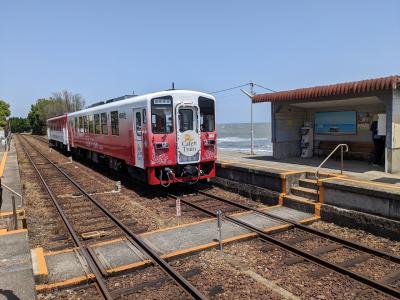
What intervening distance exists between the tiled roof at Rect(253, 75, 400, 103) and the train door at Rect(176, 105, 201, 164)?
3.67 meters

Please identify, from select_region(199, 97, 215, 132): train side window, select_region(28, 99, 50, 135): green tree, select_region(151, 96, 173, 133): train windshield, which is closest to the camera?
select_region(151, 96, 173, 133): train windshield

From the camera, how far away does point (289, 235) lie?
7.30m

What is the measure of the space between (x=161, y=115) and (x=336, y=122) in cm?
642

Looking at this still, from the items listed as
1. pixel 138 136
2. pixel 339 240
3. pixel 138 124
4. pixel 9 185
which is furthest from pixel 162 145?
pixel 339 240

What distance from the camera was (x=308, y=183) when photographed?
9.50m

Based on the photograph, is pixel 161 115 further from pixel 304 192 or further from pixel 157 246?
pixel 157 246

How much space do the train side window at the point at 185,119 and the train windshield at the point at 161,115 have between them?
1.07ft

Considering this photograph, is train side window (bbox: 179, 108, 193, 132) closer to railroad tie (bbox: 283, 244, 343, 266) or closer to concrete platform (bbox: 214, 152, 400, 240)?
concrete platform (bbox: 214, 152, 400, 240)

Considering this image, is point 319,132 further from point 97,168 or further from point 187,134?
point 97,168

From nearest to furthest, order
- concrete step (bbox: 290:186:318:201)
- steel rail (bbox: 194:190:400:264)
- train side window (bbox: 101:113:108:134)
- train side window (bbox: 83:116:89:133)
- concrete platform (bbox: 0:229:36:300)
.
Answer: concrete platform (bbox: 0:229:36:300), steel rail (bbox: 194:190:400:264), concrete step (bbox: 290:186:318:201), train side window (bbox: 101:113:108:134), train side window (bbox: 83:116:89:133)

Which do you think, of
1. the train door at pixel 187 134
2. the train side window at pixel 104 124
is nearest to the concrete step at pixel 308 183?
the train door at pixel 187 134

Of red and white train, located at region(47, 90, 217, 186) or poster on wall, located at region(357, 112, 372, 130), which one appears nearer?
red and white train, located at region(47, 90, 217, 186)

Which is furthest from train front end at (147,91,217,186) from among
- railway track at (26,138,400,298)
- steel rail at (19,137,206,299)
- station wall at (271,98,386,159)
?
station wall at (271,98,386,159)

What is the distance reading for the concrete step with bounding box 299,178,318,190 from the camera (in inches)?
368
